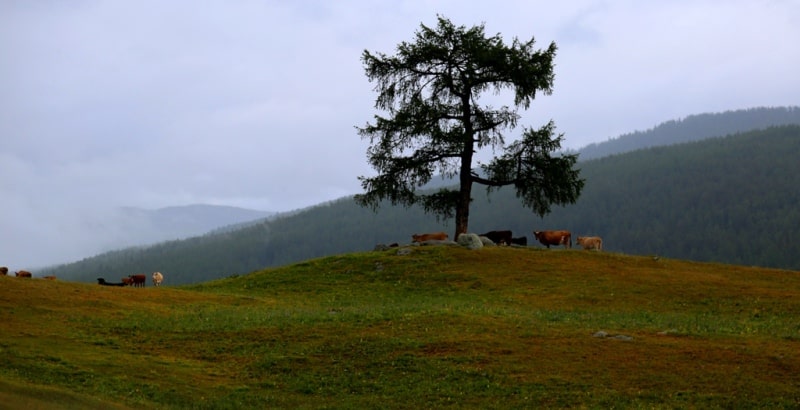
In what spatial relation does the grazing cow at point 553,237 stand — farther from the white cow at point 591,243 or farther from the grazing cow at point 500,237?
the grazing cow at point 500,237

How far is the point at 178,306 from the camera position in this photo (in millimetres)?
38219

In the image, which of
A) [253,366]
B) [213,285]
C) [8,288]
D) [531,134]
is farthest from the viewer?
[531,134]

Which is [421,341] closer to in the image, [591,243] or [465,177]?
[465,177]

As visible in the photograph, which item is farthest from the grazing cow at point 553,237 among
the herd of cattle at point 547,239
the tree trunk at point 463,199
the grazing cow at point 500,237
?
the tree trunk at point 463,199

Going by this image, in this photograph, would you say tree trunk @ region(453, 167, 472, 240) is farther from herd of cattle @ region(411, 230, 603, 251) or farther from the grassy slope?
the grassy slope

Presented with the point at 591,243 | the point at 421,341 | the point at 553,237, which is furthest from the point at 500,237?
the point at 421,341

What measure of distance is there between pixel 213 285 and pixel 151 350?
71.7 feet

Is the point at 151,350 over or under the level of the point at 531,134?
under

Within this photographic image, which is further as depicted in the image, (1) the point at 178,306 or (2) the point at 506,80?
(2) the point at 506,80

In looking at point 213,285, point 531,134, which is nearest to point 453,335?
point 213,285

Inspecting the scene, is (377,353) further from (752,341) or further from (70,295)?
(70,295)

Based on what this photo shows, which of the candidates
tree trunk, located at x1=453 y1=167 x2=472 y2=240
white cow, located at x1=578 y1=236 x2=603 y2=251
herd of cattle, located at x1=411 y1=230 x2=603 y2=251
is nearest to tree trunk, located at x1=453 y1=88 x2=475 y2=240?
tree trunk, located at x1=453 y1=167 x2=472 y2=240

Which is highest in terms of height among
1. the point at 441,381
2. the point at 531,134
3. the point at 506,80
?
the point at 506,80

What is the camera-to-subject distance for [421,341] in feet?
92.5
